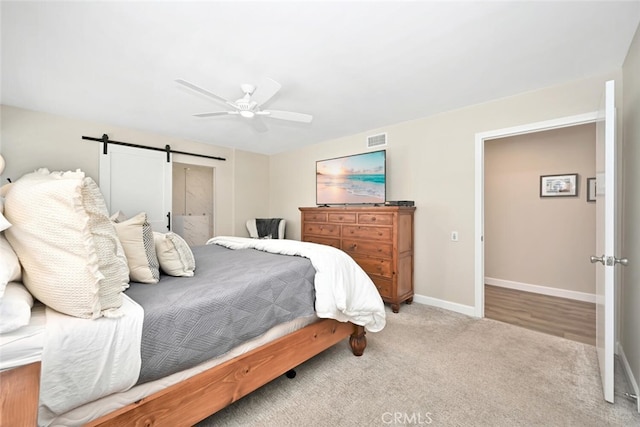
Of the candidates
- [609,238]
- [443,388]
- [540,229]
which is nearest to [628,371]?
[609,238]

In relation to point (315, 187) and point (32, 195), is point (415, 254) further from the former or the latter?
point (32, 195)

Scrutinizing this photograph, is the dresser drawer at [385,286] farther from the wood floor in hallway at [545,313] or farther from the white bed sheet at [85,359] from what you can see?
the white bed sheet at [85,359]

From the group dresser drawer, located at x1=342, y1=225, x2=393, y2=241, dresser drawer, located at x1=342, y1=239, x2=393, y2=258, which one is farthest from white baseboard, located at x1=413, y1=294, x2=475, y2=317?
dresser drawer, located at x1=342, y1=225, x2=393, y2=241

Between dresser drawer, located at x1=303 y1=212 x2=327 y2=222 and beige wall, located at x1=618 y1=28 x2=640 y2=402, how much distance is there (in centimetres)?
295

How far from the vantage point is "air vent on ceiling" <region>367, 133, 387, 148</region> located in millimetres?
3892

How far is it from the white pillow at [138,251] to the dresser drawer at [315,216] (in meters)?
2.59

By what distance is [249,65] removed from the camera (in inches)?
87.8

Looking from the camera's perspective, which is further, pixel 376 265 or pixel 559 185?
pixel 559 185

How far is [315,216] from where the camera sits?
161 inches

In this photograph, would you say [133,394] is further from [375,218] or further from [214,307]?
[375,218]

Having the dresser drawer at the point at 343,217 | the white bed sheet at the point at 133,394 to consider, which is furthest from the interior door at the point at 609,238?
the dresser drawer at the point at 343,217

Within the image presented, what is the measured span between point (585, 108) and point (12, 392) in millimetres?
4016

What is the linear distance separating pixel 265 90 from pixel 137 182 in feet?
9.52

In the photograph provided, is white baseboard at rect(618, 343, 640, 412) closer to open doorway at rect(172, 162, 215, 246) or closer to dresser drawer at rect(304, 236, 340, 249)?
dresser drawer at rect(304, 236, 340, 249)
